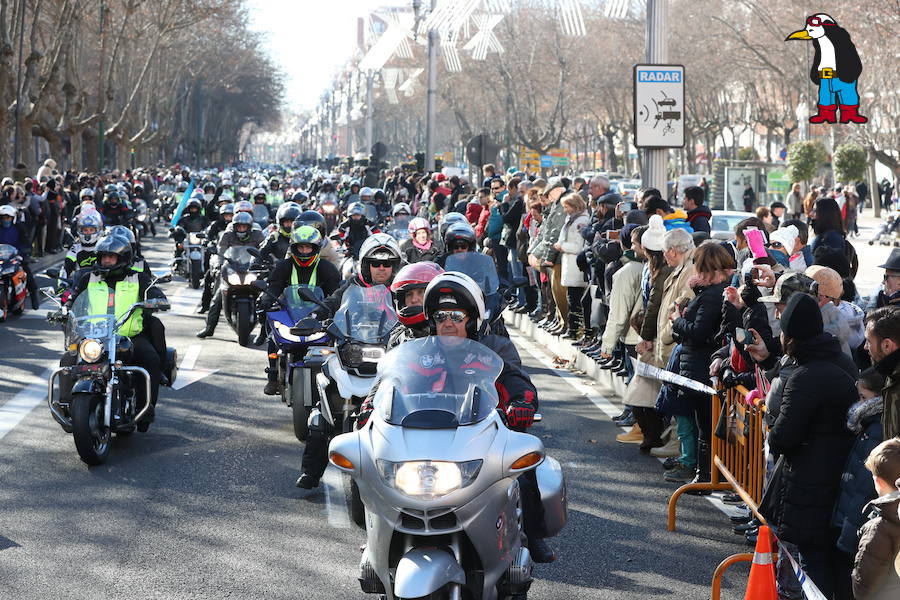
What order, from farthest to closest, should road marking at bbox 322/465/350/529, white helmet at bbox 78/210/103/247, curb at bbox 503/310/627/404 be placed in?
white helmet at bbox 78/210/103/247 < curb at bbox 503/310/627/404 < road marking at bbox 322/465/350/529

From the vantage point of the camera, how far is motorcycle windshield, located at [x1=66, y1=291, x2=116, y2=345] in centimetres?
948

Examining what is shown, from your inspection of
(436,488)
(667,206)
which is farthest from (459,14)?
(436,488)

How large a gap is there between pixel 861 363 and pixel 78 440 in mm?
5054

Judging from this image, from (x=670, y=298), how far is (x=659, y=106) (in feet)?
16.2

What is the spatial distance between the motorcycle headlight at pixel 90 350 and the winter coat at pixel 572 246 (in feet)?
20.4

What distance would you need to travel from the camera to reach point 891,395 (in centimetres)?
548

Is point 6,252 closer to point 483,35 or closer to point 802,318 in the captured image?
point 802,318

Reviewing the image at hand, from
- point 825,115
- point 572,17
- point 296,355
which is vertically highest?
point 572,17

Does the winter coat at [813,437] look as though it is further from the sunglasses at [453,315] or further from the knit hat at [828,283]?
the knit hat at [828,283]

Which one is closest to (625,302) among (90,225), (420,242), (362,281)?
(420,242)

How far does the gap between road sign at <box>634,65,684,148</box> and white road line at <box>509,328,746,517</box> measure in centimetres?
250

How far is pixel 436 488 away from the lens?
4832mm

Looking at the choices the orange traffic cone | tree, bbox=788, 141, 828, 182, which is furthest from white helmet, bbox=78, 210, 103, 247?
tree, bbox=788, 141, 828, 182

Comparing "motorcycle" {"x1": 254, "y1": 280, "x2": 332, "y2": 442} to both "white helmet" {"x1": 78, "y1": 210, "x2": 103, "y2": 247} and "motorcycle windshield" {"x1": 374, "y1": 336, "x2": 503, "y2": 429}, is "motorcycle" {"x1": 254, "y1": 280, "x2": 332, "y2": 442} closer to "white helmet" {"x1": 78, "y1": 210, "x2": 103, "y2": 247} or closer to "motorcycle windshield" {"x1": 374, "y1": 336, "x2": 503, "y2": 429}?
"motorcycle windshield" {"x1": 374, "y1": 336, "x2": 503, "y2": 429}
